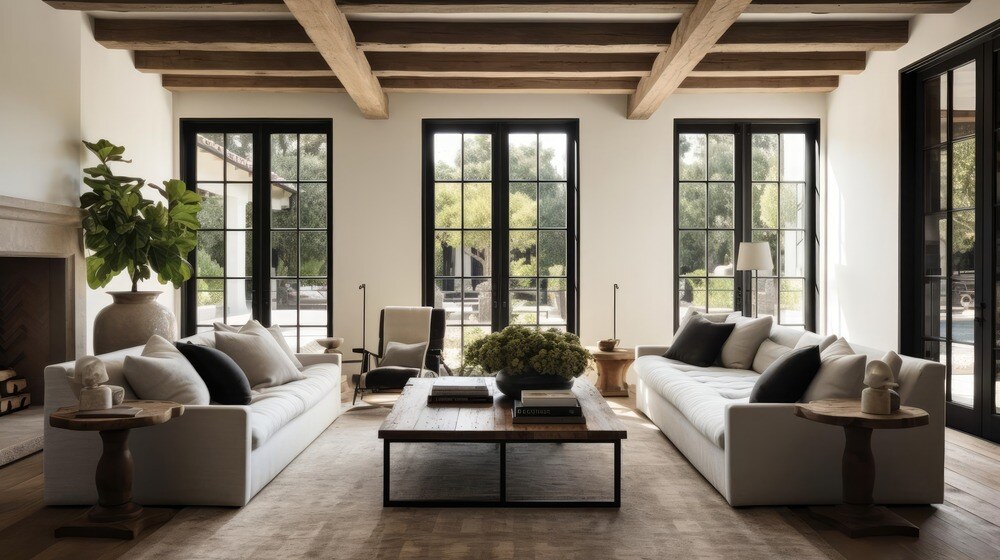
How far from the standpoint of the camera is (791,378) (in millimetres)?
3631

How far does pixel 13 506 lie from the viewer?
140 inches

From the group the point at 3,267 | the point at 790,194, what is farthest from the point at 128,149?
the point at 790,194

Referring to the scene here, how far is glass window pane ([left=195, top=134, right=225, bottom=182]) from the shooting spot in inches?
301

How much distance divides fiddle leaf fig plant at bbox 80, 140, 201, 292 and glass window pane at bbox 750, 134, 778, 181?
5.95 metres

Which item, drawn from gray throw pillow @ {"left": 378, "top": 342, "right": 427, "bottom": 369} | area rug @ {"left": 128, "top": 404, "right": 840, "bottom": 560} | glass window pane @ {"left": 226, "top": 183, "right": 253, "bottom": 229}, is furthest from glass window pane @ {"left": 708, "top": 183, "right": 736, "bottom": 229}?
glass window pane @ {"left": 226, "top": 183, "right": 253, "bottom": 229}

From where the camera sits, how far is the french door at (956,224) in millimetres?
5023

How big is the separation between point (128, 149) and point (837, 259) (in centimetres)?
712

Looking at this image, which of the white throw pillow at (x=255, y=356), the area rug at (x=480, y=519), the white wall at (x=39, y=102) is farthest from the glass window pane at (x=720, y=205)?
the white wall at (x=39, y=102)

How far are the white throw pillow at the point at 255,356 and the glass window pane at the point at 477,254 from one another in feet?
9.96

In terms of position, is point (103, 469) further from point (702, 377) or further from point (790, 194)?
point (790, 194)

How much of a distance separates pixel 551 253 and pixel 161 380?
189 inches

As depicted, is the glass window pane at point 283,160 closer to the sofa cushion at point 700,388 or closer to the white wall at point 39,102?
the white wall at point 39,102

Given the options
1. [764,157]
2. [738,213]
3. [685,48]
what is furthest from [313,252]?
[764,157]

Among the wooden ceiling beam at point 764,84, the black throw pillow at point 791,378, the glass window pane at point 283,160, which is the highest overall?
the wooden ceiling beam at point 764,84
